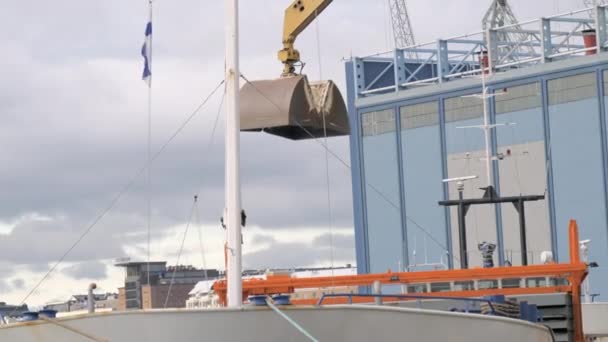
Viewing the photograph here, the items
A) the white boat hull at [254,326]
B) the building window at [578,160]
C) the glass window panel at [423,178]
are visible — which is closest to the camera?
the white boat hull at [254,326]

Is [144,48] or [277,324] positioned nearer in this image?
[277,324]

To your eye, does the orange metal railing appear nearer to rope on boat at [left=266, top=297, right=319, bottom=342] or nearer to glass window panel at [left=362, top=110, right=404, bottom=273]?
rope on boat at [left=266, top=297, right=319, bottom=342]

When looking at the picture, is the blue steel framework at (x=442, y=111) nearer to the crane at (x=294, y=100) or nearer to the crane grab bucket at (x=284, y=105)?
the crane at (x=294, y=100)

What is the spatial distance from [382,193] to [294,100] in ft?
224

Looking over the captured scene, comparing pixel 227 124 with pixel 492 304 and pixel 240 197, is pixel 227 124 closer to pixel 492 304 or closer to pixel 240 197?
pixel 240 197

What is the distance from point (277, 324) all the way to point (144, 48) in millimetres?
5685

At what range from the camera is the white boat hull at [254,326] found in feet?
52.7

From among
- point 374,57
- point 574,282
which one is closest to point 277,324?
point 574,282

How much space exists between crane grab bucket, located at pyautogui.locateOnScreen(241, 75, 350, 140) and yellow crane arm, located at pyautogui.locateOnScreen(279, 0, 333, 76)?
0.47 m

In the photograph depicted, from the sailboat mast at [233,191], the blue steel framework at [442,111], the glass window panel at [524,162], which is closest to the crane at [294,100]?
the sailboat mast at [233,191]

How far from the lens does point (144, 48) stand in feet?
65.7

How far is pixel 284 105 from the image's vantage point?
20859mm

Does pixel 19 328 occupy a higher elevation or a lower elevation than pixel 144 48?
lower

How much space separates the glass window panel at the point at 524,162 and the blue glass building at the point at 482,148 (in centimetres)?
8
